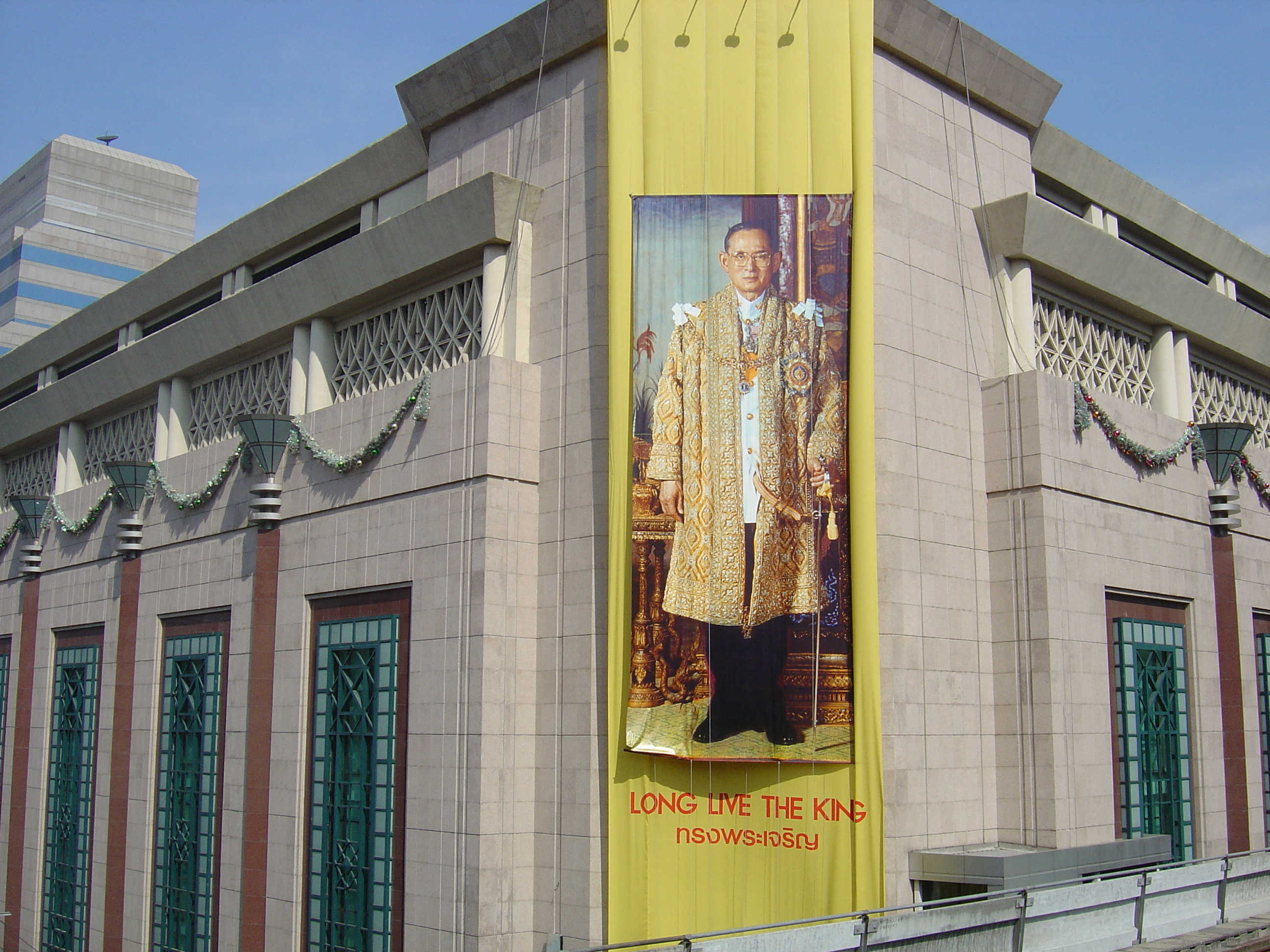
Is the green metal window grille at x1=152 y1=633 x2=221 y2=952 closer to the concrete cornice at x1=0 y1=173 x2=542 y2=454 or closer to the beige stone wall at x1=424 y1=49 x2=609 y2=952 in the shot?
the concrete cornice at x1=0 y1=173 x2=542 y2=454

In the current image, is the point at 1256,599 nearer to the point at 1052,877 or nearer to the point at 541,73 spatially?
the point at 1052,877

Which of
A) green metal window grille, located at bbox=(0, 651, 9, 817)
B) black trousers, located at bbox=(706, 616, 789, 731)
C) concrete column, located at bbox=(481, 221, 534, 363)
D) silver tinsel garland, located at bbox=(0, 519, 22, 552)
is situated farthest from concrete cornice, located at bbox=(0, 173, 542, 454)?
black trousers, located at bbox=(706, 616, 789, 731)

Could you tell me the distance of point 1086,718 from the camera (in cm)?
1966

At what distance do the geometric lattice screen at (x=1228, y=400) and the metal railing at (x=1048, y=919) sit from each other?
12106 millimetres

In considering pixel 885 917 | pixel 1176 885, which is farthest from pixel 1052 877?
pixel 885 917

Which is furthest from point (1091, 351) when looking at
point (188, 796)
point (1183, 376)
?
Answer: point (188, 796)

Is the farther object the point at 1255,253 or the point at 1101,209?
the point at 1255,253

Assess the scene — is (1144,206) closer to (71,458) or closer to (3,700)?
(71,458)

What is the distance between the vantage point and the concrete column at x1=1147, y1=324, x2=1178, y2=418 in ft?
79.4

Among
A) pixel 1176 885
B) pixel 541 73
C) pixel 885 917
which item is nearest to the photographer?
pixel 885 917

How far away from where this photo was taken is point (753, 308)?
702 inches

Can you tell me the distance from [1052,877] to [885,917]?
5.95 meters

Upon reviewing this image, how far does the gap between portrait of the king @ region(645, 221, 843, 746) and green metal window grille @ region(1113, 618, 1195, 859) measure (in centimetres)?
715

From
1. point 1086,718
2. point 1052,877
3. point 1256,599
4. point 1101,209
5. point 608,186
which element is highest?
point 1101,209
